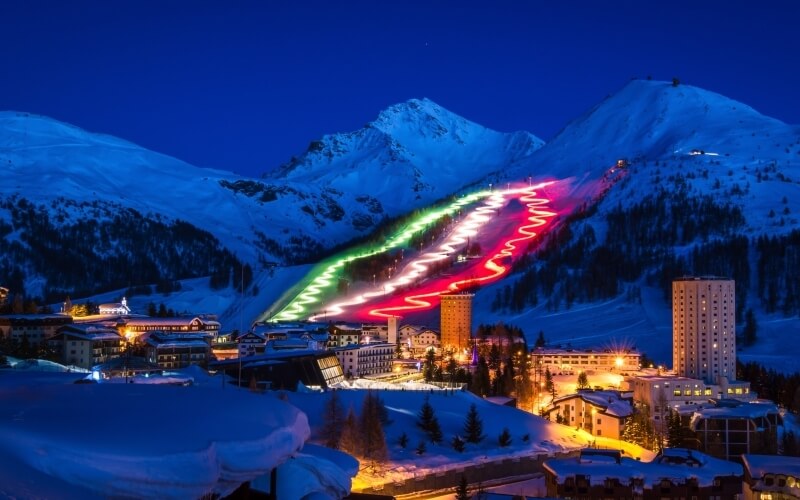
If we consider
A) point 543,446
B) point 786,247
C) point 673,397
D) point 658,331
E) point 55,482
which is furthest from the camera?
point 786,247

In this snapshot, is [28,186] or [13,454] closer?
Result: [13,454]

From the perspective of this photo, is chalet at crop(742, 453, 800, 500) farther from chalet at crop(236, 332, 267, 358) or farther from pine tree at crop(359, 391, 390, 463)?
chalet at crop(236, 332, 267, 358)

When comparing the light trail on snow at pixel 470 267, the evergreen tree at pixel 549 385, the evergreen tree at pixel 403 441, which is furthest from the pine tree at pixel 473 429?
the light trail on snow at pixel 470 267

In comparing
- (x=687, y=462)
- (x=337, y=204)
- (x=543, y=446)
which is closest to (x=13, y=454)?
(x=687, y=462)

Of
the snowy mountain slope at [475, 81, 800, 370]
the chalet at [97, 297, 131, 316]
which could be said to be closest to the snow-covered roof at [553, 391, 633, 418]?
the snowy mountain slope at [475, 81, 800, 370]

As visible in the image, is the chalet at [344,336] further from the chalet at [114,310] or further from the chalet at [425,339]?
the chalet at [114,310]

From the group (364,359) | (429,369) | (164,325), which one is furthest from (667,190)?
(164,325)

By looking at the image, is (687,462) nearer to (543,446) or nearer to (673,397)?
(543,446)
